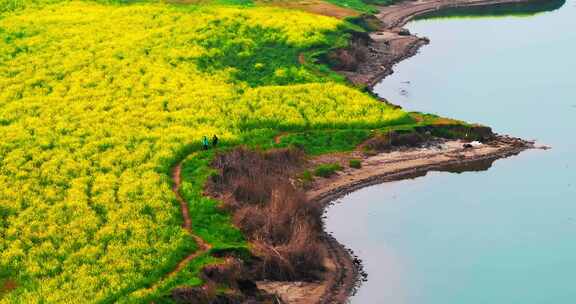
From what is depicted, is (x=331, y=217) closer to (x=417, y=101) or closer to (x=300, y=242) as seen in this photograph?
(x=300, y=242)

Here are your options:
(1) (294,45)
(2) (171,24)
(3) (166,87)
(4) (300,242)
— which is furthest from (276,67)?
(4) (300,242)

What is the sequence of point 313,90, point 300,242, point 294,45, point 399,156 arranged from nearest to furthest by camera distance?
point 300,242
point 399,156
point 313,90
point 294,45

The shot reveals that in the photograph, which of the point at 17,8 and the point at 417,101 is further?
the point at 17,8

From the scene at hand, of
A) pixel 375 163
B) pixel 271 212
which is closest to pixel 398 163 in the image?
pixel 375 163

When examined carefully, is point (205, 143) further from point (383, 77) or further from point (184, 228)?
point (383, 77)

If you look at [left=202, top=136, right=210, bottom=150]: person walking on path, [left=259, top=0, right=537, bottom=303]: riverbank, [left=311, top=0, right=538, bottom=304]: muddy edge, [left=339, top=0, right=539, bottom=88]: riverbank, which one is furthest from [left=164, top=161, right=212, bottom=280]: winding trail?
[left=339, top=0, right=539, bottom=88]: riverbank

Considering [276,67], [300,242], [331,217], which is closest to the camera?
[300,242]

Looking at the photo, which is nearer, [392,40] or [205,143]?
[205,143]

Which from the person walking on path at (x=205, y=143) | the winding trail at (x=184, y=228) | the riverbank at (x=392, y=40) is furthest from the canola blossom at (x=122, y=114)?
the riverbank at (x=392, y=40)
